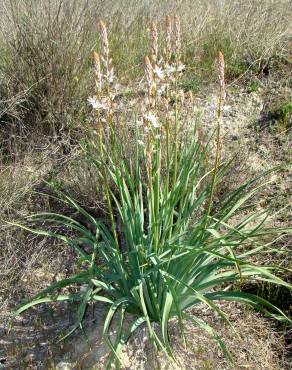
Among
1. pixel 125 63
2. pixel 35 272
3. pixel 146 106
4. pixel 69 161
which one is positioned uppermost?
pixel 146 106

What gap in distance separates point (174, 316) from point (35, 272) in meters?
1.13

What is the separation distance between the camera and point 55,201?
4.18 metres

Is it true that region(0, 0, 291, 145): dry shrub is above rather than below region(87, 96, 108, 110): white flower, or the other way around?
below

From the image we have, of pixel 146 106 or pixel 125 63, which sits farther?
pixel 125 63

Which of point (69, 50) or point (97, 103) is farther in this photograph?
point (69, 50)

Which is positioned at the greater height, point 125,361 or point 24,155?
point 24,155

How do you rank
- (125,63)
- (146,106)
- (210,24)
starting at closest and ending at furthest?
(146,106) < (125,63) < (210,24)

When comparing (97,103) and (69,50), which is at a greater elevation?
(97,103)

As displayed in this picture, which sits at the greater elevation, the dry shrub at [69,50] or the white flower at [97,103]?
the white flower at [97,103]

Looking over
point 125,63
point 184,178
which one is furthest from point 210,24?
point 184,178

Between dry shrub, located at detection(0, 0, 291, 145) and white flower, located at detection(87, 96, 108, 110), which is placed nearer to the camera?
white flower, located at detection(87, 96, 108, 110)

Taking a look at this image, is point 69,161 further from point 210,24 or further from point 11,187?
point 210,24


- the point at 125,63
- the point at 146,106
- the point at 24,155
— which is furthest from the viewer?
the point at 125,63

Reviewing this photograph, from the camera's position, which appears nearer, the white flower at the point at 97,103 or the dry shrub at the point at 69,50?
the white flower at the point at 97,103
